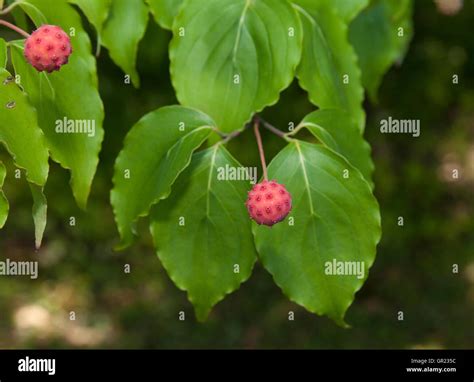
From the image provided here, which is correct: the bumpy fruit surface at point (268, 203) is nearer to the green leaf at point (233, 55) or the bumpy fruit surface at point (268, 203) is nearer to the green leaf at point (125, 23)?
the green leaf at point (233, 55)

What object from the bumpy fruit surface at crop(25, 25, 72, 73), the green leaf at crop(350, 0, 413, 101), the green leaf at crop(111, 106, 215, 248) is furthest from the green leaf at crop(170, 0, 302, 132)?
the green leaf at crop(350, 0, 413, 101)

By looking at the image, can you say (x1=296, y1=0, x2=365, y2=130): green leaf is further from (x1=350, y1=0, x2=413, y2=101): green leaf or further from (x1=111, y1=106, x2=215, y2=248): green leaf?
(x1=350, y1=0, x2=413, y2=101): green leaf

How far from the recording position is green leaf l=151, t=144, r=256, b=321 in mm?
1016

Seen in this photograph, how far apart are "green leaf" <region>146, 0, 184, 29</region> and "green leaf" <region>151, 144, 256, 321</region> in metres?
0.19

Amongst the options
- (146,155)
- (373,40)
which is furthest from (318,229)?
(373,40)

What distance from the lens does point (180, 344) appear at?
397 centimetres

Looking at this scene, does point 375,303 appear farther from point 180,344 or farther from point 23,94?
point 23,94

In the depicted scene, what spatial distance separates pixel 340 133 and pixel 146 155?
10.0 inches

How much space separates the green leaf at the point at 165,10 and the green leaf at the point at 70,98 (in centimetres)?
12

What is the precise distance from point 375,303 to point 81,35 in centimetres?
347

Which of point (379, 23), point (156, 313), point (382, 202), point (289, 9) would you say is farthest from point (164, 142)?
point (382, 202)

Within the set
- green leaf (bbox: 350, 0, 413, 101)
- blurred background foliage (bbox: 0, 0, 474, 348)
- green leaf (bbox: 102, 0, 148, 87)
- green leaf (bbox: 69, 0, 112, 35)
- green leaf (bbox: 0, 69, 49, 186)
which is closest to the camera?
green leaf (bbox: 0, 69, 49, 186)

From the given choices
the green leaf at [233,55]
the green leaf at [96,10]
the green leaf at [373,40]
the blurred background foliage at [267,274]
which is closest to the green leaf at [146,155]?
the green leaf at [233,55]

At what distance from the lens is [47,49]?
34.5 inches
